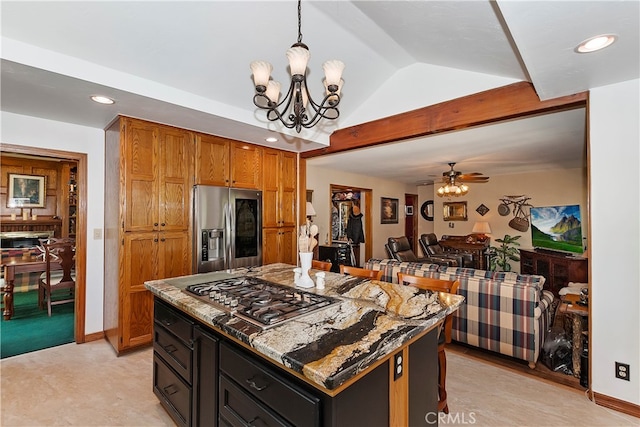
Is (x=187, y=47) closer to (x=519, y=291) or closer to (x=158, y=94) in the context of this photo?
(x=158, y=94)

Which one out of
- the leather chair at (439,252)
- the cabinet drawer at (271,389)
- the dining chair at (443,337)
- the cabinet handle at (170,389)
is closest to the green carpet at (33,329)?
the cabinet handle at (170,389)

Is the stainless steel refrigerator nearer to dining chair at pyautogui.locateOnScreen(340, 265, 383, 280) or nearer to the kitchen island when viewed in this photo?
the kitchen island

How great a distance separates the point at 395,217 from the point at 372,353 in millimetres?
7406

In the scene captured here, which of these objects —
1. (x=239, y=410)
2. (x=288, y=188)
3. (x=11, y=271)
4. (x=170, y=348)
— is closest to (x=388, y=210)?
(x=288, y=188)

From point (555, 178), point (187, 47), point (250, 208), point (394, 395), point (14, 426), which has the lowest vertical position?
point (14, 426)

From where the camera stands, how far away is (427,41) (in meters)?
2.26

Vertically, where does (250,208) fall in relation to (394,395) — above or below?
above

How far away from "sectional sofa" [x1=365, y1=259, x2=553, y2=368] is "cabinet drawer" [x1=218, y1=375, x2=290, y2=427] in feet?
7.76

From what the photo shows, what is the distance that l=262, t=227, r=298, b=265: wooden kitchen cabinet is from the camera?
4.11 meters

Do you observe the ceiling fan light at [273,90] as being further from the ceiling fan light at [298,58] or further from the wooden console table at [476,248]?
the wooden console table at [476,248]

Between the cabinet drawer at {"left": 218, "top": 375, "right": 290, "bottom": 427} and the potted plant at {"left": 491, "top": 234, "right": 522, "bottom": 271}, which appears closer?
the cabinet drawer at {"left": 218, "top": 375, "right": 290, "bottom": 427}

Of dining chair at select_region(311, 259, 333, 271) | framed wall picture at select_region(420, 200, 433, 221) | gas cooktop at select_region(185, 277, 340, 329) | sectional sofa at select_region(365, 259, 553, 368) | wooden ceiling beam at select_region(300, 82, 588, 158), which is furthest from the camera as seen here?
framed wall picture at select_region(420, 200, 433, 221)

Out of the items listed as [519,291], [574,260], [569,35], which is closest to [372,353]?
[569,35]

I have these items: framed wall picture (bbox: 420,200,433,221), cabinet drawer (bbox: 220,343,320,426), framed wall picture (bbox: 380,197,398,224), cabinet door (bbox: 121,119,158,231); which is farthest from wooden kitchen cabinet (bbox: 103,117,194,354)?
framed wall picture (bbox: 420,200,433,221)
